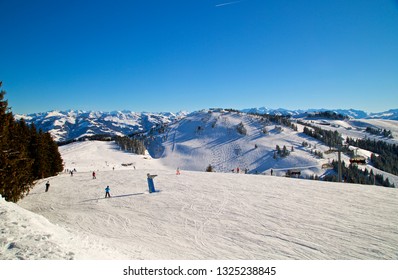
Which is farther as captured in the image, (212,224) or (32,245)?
(212,224)

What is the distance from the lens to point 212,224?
575 inches

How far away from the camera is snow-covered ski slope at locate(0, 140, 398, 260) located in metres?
10.2

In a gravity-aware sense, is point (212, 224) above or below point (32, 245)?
below

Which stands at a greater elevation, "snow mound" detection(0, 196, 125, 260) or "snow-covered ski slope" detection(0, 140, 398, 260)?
"snow mound" detection(0, 196, 125, 260)

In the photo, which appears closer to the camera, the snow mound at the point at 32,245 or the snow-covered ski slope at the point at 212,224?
the snow mound at the point at 32,245

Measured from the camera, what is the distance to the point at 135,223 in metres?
15.8

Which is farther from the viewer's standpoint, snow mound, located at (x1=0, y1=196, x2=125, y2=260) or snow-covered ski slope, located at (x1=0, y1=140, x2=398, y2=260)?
snow-covered ski slope, located at (x1=0, y1=140, x2=398, y2=260)

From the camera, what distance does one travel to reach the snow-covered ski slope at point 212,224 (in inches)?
402

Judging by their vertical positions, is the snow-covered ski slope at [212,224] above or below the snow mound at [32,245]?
below
